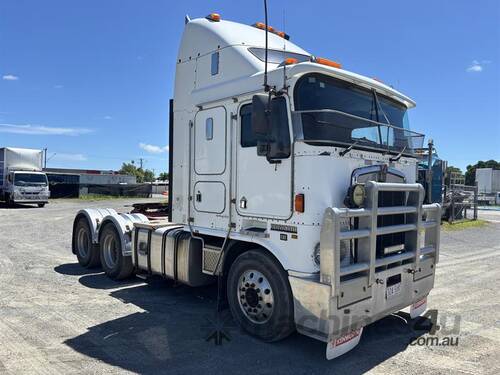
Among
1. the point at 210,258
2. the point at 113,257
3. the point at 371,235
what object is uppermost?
the point at 371,235

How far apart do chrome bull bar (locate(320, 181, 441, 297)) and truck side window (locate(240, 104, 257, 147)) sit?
5.10 ft

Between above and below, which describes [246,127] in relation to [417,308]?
above

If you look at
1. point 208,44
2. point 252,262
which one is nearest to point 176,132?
point 208,44

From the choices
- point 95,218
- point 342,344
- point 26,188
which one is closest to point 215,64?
point 342,344

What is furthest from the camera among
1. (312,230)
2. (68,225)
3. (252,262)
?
(68,225)

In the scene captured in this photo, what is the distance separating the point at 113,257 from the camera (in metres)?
8.47

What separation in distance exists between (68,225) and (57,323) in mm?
13044

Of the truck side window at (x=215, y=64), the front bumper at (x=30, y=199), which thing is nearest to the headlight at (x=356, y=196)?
the truck side window at (x=215, y=64)

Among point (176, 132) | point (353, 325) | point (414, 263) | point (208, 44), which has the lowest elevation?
point (353, 325)

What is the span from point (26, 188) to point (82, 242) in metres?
21.9

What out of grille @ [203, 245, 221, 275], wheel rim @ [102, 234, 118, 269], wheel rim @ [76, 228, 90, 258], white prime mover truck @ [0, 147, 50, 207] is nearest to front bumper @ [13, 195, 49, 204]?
white prime mover truck @ [0, 147, 50, 207]

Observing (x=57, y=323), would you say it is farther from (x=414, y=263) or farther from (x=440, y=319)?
(x=440, y=319)

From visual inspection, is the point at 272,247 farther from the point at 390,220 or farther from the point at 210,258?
the point at 390,220

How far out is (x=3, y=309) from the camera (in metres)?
6.12
